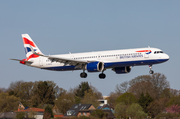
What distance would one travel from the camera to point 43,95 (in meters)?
132

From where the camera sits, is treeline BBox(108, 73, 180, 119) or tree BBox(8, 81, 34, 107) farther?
tree BBox(8, 81, 34, 107)

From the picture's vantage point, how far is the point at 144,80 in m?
131

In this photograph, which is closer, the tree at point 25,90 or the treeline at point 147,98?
the treeline at point 147,98

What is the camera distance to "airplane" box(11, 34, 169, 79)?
56.3 meters

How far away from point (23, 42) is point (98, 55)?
20.2 m

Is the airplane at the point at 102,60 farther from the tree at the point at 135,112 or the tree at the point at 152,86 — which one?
the tree at the point at 152,86

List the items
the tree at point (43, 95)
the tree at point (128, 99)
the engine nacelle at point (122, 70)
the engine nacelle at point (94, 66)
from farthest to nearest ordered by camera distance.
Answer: the tree at point (43, 95) < the tree at point (128, 99) < the engine nacelle at point (122, 70) < the engine nacelle at point (94, 66)

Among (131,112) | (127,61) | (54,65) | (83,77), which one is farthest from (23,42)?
(131,112)

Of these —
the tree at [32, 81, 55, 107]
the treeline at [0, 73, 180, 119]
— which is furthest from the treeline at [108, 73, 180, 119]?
the tree at [32, 81, 55, 107]

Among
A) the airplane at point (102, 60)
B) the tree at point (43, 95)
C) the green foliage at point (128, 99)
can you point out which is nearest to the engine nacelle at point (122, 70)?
the airplane at point (102, 60)

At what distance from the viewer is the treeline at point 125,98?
10316 cm

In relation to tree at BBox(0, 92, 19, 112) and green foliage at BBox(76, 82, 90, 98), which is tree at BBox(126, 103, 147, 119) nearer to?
tree at BBox(0, 92, 19, 112)

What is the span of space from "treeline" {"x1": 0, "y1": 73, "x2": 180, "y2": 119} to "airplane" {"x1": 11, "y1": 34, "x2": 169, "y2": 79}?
37.7m

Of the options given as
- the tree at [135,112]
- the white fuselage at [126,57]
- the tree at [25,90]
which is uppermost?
the white fuselage at [126,57]
